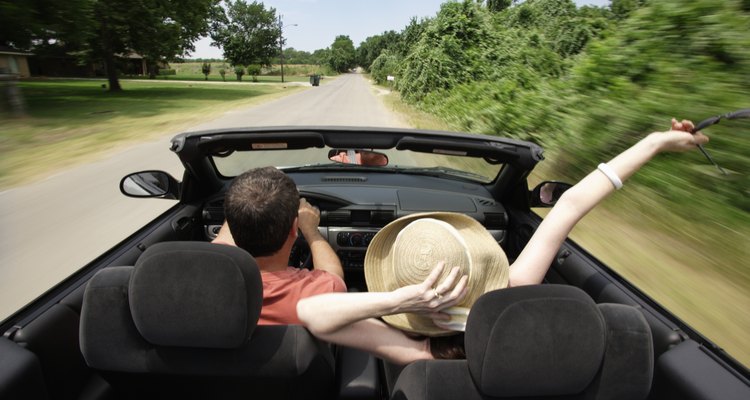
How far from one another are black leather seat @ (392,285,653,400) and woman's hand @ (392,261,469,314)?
0.08 metres

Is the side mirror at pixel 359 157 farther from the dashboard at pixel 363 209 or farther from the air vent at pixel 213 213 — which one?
the air vent at pixel 213 213

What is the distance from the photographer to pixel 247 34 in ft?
293

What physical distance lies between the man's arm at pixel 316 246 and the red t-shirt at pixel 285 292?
0.29 m

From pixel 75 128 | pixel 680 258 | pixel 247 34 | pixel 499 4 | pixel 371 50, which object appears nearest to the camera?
pixel 680 258

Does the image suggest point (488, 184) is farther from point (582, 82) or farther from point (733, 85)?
point (582, 82)

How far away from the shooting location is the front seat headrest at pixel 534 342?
126 centimetres

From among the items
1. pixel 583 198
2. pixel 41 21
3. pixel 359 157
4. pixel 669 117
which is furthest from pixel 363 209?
pixel 41 21

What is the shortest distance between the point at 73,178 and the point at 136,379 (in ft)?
27.1

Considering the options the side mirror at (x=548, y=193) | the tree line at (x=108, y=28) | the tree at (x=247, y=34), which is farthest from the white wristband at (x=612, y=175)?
the tree at (x=247, y=34)

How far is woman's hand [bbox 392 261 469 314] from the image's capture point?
1347 mm

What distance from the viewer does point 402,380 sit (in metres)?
1.47

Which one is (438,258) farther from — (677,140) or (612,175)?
(677,140)

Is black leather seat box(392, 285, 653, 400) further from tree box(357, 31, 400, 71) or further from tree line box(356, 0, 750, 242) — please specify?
tree box(357, 31, 400, 71)

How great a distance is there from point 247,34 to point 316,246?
95.7 metres
